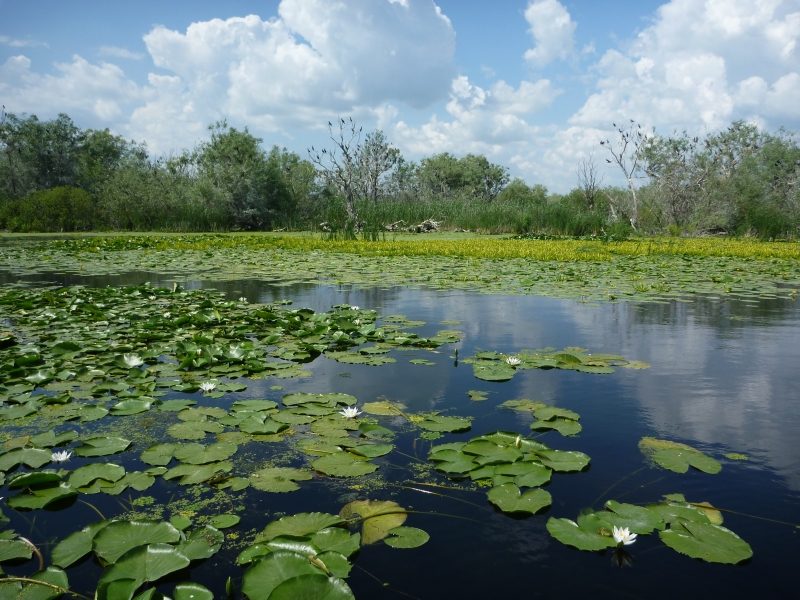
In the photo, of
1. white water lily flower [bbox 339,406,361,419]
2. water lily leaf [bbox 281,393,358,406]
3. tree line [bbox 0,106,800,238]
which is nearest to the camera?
white water lily flower [bbox 339,406,361,419]

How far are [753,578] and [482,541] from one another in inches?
26.3

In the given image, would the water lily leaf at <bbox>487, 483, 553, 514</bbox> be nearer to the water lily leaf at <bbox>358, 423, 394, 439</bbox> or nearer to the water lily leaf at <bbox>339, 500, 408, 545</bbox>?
the water lily leaf at <bbox>339, 500, 408, 545</bbox>

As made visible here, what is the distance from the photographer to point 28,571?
4.29 feet

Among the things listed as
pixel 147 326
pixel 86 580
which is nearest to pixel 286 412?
pixel 86 580

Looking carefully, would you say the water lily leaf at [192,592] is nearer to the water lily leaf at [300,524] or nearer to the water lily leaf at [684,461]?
the water lily leaf at [300,524]

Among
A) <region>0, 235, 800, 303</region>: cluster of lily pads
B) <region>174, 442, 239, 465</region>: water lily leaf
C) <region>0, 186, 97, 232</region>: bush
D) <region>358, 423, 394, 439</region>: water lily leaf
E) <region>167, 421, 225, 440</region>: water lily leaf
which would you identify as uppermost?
<region>0, 186, 97, 232</region>: bush

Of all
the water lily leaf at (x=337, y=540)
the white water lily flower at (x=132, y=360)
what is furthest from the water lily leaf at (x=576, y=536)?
the white water lily flower at (x=132, y=360)

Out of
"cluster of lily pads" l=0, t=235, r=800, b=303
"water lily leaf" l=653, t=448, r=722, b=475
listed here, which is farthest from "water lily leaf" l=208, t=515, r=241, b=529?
"cluster of lily pads" l=0, t=235, r=800, b=303

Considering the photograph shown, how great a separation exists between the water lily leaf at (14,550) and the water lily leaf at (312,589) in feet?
2.56

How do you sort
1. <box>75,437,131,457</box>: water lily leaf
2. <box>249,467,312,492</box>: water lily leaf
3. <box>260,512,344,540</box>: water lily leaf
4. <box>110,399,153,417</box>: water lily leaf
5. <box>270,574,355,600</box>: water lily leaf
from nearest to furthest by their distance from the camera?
<box>270,574,355,600</box>: water lily leaf < <box>260,512,344,540</box>: water lily leaf < <box>249,467,312,492</box>: water lily leaf < <box>75,437,131,457</box>: water lily leaf < <box>110,399,153,417</box>: water lily leaf

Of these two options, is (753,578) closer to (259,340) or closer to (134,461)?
(134,461)

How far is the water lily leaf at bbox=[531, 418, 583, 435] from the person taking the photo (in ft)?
6.97

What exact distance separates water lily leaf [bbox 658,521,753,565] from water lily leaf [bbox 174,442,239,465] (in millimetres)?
1481

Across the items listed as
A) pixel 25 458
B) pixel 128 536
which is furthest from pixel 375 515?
pixel 25 458
